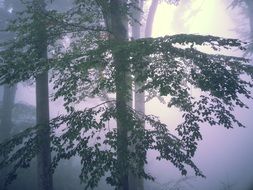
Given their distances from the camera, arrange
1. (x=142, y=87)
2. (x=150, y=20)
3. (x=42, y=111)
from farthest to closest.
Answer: (x=150, y=20) < (x=42, y=111) < (x=142, y=87)

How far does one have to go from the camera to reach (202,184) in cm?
2688

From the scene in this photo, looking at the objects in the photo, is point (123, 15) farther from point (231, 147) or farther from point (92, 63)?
point (231, 147)

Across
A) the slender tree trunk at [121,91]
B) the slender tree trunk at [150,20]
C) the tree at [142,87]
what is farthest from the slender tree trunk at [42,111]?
the slender tree trunk at [150,20]

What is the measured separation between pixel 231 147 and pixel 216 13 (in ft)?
145

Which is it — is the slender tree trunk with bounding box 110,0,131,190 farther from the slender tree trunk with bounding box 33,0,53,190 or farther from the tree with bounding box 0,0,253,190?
the slender tree trunk with bounding box 33,0,53,190

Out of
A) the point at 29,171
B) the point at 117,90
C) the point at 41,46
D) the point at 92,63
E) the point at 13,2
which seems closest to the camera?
the point at 92,63

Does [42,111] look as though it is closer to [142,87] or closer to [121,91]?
[121,91]

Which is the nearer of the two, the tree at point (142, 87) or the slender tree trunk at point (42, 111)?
the tree at point (142, 87)

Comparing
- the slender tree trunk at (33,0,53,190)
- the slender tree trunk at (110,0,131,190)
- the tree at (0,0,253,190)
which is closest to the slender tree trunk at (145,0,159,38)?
the slender tree trunk at (33,0,53,190)

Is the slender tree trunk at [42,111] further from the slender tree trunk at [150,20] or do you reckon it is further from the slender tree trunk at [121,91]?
the slender tree trunk at [150,20]

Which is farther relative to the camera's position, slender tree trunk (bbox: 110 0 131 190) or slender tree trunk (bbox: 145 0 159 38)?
slender tree trunk (bbox: 145 0 159 38)

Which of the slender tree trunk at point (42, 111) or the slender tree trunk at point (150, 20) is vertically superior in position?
the slender tree trunk at point (150, 20)

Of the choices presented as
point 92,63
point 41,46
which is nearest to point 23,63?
point 41,46

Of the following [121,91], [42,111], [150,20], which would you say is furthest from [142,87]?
[150,20]
